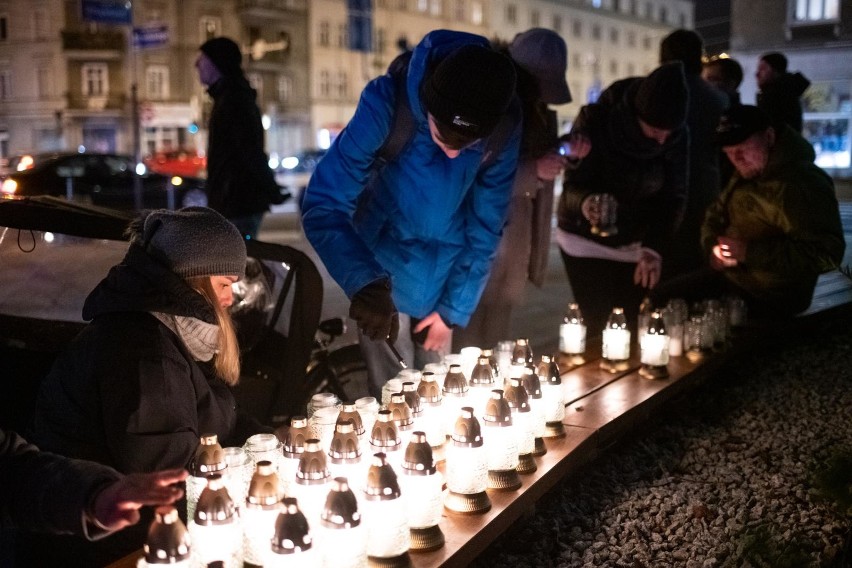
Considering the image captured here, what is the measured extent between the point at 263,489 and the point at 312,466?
8.2 inches

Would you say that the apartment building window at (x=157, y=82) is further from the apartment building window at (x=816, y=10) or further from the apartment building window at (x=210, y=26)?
the apartment building window at (x=816, y=10)

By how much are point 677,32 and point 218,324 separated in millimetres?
5661

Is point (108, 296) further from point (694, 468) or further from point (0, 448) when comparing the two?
point (694, 468)

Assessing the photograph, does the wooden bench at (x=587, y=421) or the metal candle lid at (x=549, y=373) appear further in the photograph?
the metal candle lid at (x=549, y=373)

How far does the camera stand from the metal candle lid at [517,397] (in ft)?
11.4

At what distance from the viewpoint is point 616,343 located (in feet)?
17.3

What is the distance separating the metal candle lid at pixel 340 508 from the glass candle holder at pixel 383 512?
0.15 metres

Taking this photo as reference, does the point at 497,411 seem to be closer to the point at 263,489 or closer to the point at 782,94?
the point at 263,489

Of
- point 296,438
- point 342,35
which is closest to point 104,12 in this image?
point 296,438

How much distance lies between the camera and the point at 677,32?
7.59 metres

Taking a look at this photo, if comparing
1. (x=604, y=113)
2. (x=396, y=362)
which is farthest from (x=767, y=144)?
(x=396, y=362)

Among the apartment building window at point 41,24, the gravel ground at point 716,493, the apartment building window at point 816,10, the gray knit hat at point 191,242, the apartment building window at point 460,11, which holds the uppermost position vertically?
the apartment building window at point 460,11

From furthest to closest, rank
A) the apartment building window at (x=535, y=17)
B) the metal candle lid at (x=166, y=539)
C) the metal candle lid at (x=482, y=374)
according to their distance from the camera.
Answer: the apartment building window at (x=535, y=17) → the metal candle lid at (x=482, y=374) → the metal candle lid at (x=166, y=539)

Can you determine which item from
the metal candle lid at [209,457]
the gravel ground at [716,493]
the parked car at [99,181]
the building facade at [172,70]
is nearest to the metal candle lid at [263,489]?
the metal candle lid at [209,457]
